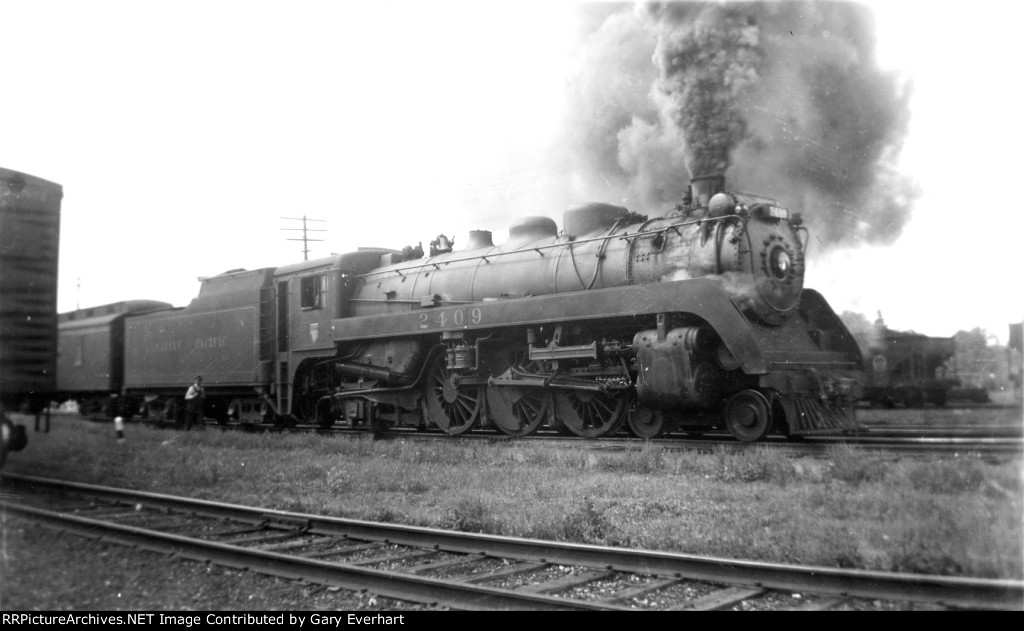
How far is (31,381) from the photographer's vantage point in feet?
17.2

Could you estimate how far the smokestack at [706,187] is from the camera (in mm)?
10117

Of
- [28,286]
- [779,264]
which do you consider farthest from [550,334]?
[28,286]

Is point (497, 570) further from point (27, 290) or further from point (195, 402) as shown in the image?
point (195, 402)

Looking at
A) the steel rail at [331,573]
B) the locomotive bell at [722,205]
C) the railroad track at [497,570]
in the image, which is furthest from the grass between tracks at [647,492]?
the locomotive bell at [722,205]

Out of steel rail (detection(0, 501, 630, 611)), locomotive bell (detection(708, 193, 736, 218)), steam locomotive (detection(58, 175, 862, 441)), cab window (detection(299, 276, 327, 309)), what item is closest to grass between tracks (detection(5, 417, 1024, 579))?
steel rail (detection(0, 501, 630, 611))

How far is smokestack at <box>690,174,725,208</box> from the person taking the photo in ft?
33.2

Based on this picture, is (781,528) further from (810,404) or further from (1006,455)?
(810,404)

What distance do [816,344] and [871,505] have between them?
472 cm

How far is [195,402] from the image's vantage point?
15.4 metres

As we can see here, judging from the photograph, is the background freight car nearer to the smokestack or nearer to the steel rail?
the steel rail

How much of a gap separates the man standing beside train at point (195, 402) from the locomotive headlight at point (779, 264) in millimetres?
11122

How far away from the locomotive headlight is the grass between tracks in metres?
2.66
